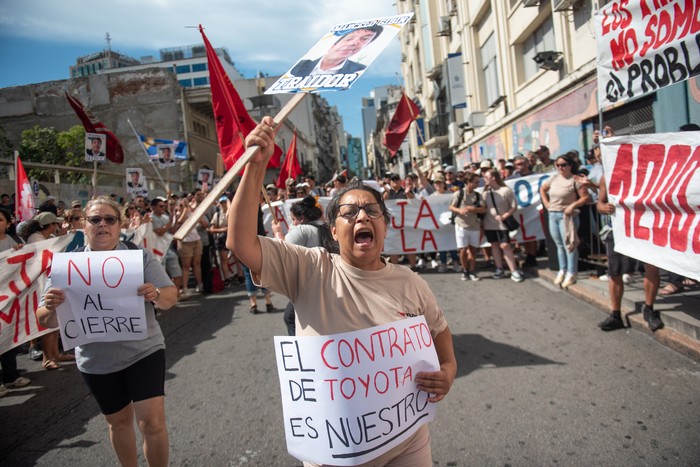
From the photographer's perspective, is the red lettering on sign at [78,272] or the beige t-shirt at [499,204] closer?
the red lettering on sign at [78,272]

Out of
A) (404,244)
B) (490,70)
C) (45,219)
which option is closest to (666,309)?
(404,244)

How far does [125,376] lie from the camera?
2723 mm

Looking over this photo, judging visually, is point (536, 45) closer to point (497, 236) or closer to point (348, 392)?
point (497, 236)

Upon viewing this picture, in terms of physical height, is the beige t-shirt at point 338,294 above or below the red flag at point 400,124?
below

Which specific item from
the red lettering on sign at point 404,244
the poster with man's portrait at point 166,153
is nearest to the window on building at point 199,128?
the poster with man's portrait at point 166,153

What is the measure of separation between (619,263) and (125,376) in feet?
15.3

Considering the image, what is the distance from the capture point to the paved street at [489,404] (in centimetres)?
301

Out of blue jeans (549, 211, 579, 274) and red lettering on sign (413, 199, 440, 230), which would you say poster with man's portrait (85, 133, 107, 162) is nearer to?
red lettering on sign (413, 199, 440, 230)

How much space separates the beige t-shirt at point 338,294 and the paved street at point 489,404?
1301 millimetres

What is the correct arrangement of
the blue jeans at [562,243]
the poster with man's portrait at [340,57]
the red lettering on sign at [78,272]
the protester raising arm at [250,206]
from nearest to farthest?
the protester raising arm at [250,206] → the poster with man's portrait at [340,57] → the red lettering on sign at [78,272] → the blue jeans at [562,243]

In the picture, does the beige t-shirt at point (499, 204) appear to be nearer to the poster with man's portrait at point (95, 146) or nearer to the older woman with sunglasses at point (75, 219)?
the older woman with sunglasses at point (75, 219)

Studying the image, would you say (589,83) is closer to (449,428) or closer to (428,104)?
(449,428)

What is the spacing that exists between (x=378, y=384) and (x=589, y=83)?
1061cm

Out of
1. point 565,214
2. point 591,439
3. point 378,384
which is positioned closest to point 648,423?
point 591,439
